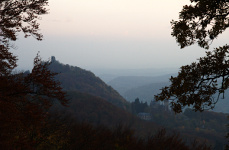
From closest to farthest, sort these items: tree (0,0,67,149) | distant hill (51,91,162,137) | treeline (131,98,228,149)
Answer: tree (0,0,67,149)
distant hill (51,91,162,137)
treeline (131,98,228,149)

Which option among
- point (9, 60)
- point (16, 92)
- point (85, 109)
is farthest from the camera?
point (85, 109)

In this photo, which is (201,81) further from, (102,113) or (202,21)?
(102,113)

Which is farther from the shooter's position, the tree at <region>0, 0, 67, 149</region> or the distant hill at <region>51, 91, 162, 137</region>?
the distant hill at <region>51, 91, 162, 137</region>

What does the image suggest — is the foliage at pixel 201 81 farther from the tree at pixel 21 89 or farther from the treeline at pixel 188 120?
the treeline at pixel 188 120

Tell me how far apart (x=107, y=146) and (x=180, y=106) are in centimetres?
1176

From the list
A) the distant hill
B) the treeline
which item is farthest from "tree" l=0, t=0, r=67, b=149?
the treeline

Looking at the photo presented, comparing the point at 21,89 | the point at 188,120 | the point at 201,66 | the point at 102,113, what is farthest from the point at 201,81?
the point at 188,120

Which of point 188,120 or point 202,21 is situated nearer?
point 202,21

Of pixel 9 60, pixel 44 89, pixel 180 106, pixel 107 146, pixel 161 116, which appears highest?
pixel 9 60

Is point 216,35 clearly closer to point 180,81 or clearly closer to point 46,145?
point 180,81

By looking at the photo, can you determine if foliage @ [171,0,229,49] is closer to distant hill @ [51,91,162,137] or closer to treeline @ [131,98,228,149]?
distant hill @ [51,91,162,137]

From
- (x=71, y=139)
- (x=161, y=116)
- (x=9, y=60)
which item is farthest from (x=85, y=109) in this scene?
(x=9, y=60)

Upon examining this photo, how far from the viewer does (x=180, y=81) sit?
9906 millimetres

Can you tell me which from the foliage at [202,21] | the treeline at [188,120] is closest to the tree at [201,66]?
the foliage at [202,21]
